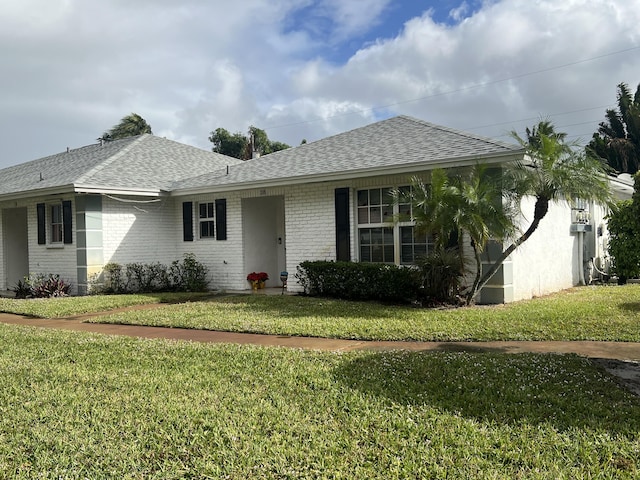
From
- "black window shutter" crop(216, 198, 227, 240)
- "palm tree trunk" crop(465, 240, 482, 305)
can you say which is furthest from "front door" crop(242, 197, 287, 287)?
"palm tree trunk" crop(465, 240, 482, 305)

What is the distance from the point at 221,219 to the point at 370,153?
519cm

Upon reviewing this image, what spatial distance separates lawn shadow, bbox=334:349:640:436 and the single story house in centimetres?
555

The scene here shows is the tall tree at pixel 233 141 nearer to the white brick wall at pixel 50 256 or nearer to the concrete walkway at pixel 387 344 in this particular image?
the white brick wall at pixel 50 256

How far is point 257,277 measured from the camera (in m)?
16.0

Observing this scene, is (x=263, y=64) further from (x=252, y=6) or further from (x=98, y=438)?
(x=98, y=438)

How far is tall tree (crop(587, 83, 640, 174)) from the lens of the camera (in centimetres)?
3434

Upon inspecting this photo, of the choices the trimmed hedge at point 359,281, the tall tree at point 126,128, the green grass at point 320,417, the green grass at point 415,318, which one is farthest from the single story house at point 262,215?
the tall tree at point 126,128

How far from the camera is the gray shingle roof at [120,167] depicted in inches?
635

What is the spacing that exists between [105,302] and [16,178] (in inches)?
428

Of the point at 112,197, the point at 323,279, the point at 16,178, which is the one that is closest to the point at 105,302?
the point at 112,197

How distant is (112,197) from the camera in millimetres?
15930

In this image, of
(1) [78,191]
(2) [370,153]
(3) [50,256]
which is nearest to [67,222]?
(3) [50,256]

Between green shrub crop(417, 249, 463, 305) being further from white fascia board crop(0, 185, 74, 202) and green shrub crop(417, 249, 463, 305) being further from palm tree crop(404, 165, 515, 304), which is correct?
white fascia board crop(0, 185, 74, 202)

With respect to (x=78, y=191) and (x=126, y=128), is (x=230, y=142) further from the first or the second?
(x=78, y=191)
